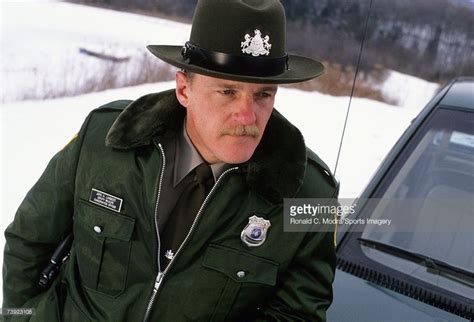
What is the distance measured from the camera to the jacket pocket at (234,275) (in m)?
1.55

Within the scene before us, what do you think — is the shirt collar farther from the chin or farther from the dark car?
the dark car

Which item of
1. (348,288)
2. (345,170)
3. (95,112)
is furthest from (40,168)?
(348,288)

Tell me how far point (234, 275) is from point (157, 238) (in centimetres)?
23

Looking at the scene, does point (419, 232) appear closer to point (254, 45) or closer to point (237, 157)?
point (237, 157)

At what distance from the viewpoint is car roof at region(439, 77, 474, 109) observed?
2.34 metres

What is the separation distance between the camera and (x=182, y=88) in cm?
158

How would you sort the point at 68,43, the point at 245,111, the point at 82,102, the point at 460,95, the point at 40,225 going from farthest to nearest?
the point at 68,43 < the point at 82,102 < the point at 460,95 < the point at 40,225 < the point at 245,111

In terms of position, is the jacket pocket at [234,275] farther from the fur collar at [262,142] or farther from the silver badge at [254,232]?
the fur collar at [262,142]

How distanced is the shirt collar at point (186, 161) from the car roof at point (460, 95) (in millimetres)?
1205

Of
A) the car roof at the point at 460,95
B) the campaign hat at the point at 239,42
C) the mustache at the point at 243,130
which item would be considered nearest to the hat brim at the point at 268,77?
the campaign hat at the point at 239,42

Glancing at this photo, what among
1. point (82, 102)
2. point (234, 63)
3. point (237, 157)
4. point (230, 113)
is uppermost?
point (234, 63)

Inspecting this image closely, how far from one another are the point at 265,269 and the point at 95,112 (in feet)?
2.28

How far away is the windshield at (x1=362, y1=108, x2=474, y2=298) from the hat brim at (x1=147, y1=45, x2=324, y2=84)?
77 centimetres

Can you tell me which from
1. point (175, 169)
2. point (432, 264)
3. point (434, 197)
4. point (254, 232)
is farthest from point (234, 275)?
point (434, 197)
